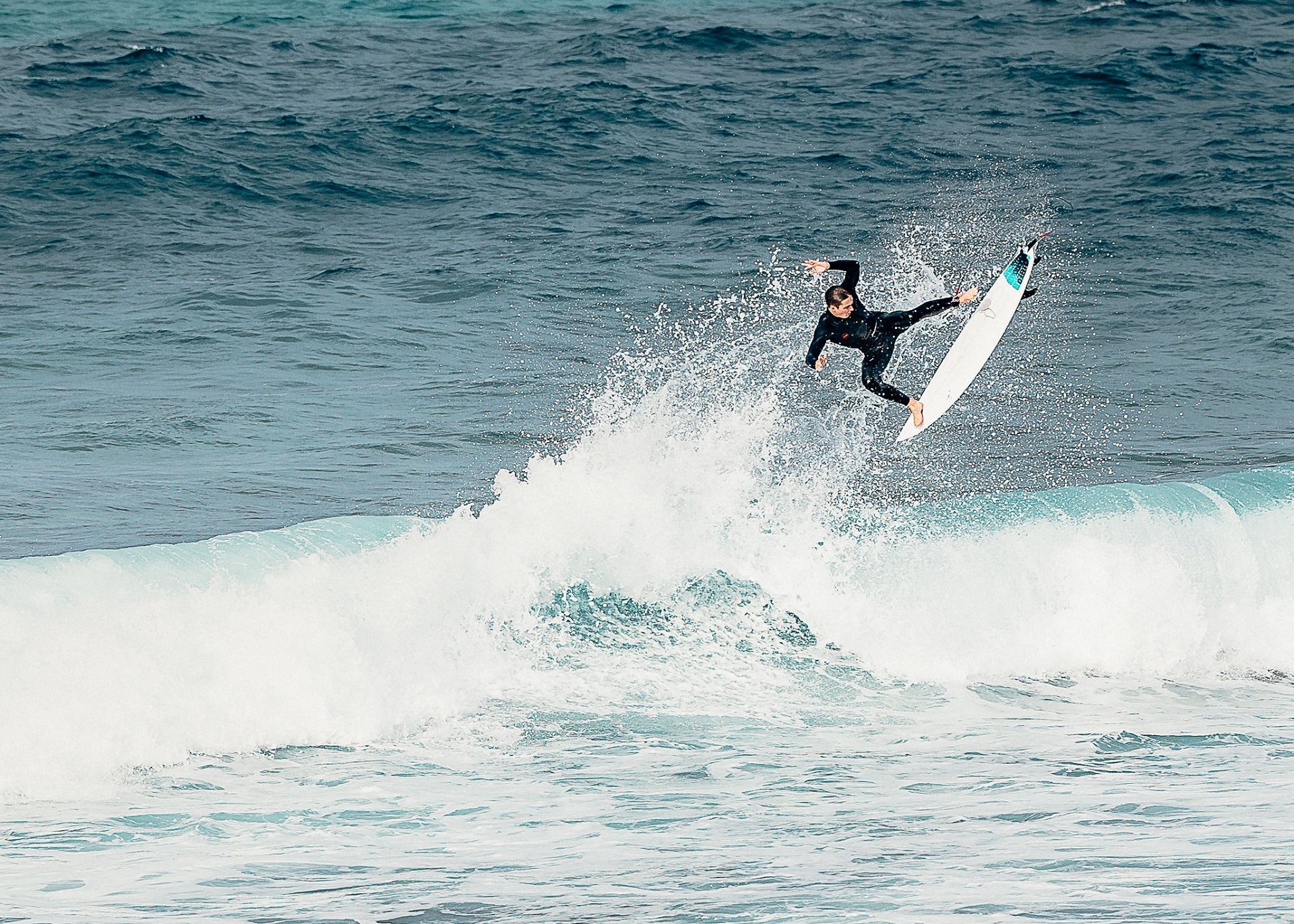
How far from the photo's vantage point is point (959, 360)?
10875 mm

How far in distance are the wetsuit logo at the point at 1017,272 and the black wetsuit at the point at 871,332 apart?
1.45 meters

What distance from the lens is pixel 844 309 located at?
30.8 feet

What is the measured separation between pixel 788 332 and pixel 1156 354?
182 inches

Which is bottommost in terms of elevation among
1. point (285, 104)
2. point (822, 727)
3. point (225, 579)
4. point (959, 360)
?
point (822, 727)

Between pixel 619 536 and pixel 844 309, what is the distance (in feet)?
7.85

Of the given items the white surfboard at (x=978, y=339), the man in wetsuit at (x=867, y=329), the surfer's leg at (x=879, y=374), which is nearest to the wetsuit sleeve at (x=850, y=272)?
the man in wetsuit at (x=867, y=329)

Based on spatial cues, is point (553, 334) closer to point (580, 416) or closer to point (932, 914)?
point (580, 416)

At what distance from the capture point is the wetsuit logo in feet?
35.1

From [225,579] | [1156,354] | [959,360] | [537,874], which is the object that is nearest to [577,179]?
[1156,354]

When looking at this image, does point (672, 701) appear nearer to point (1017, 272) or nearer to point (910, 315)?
point (910, 315)

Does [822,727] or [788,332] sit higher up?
[788,332]

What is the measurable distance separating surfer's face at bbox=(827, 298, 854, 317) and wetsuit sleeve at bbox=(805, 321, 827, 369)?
14cm

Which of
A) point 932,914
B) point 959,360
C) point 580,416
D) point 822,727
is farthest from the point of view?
point 580,416

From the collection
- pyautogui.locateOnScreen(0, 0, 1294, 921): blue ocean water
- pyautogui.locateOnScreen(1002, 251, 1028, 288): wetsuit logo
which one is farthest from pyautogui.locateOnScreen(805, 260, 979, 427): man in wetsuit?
pyautogui.locateOnScreen(0, 0, 1294, 921): blue ocean water
